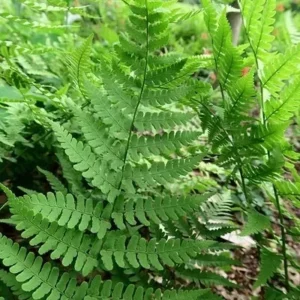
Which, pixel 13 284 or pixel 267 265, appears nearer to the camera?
pixel 13 284

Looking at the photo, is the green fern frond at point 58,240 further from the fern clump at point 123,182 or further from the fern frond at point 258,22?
the fern frond at point 258,22

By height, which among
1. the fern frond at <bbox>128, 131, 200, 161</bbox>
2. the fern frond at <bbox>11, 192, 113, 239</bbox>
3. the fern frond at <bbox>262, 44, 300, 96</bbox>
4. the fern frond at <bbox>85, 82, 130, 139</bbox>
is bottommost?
the fern frond at <bbox>11, 192, 113, 239</bbox>

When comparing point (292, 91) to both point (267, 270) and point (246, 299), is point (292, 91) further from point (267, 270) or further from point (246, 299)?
point (246, 299)

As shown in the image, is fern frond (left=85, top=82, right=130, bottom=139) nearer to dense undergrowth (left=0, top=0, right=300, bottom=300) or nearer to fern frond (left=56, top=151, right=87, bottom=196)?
dense undergrowth (left=0, top=0, right=300, bottom=300)

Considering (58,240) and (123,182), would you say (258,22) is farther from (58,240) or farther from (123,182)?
(58,240)

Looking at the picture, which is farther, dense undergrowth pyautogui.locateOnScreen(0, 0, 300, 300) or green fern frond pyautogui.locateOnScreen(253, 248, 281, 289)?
green fern frond pyautogui.locateOnScreen(253, 248, 281, 289)

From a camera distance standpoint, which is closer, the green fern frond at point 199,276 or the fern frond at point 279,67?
the fern frond at point 279,67

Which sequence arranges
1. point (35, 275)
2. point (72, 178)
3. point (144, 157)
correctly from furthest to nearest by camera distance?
point (72, 178), point (144, 157), point (35, 275)

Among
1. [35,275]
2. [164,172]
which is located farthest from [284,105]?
[35,275]

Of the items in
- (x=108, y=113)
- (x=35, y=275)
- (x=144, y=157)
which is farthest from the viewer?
(x=144, y=157)

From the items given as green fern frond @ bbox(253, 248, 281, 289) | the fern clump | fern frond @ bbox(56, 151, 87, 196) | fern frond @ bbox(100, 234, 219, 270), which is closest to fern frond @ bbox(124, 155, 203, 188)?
the fern clump

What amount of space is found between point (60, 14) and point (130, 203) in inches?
99.0

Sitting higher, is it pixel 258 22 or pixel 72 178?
pixel 258 22

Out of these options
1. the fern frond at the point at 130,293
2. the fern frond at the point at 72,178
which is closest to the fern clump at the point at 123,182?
the fern frond at the point at 130,293
